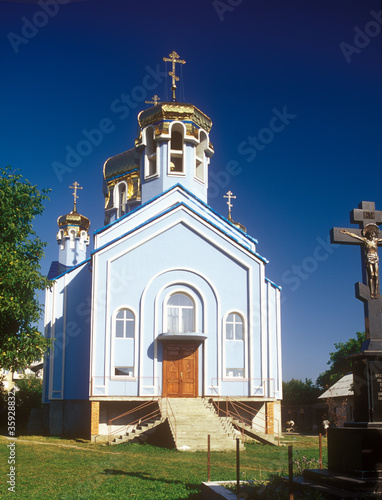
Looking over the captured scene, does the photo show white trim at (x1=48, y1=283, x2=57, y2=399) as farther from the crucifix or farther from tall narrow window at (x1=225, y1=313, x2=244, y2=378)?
the crucifix

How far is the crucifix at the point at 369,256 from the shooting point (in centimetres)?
Answer: 912

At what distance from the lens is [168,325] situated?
803 inches

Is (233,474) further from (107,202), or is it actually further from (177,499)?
(107,202)

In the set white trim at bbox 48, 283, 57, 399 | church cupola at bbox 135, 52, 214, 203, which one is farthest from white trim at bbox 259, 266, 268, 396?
white trim at bbox 48, 283, 57, 399

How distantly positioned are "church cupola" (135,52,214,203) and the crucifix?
14273 millimetres

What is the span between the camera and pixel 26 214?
18.8 m

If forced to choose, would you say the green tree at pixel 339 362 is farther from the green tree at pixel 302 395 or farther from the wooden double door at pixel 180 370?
the wooden double door at pixel 180 370

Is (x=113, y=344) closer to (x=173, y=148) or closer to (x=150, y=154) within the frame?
(x=150, y=154)

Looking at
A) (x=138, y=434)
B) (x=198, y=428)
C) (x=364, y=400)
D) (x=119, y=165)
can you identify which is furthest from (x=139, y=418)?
(x=119, y=165)

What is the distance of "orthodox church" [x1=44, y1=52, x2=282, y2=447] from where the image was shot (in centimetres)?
1942

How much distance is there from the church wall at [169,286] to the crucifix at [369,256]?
1125 cm

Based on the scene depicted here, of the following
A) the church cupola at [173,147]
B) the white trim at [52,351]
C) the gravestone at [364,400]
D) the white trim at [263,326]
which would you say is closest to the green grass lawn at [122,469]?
the gravestone at [364,400]

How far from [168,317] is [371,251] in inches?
461

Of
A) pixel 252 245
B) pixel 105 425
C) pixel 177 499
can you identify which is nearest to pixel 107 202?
pixel 252 245
